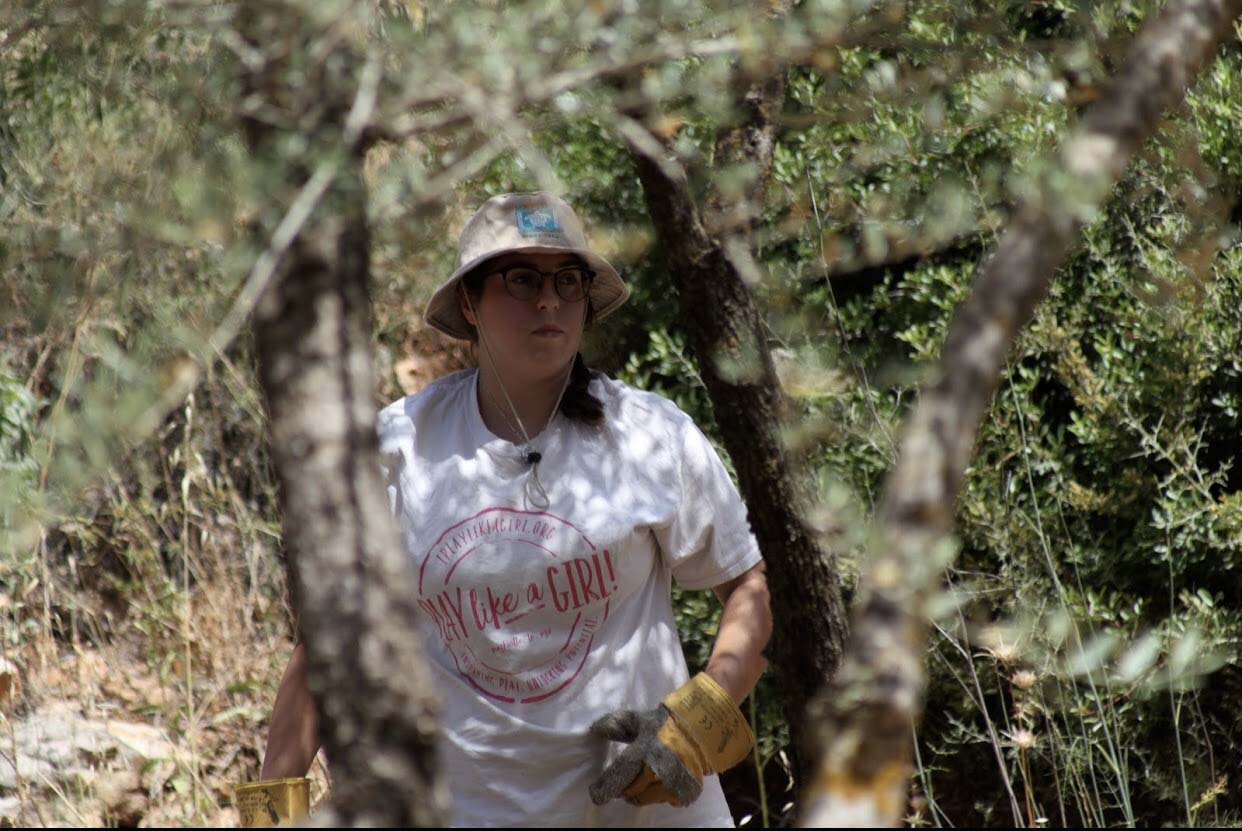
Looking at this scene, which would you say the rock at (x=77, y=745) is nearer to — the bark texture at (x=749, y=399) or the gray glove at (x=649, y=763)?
the gray glove at (x=649, y=763)

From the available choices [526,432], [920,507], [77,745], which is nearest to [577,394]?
[526,432]

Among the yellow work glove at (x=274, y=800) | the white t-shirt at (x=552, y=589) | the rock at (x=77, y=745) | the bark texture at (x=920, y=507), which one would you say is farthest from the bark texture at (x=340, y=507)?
the rock at (x=77, y=745)

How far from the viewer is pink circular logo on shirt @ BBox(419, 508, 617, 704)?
243 centimetres

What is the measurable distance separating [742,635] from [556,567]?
397mm

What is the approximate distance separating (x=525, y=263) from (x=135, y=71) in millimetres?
813

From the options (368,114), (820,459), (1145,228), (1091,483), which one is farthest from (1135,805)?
(368,114)

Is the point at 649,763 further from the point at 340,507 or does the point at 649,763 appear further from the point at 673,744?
the point at 340,507

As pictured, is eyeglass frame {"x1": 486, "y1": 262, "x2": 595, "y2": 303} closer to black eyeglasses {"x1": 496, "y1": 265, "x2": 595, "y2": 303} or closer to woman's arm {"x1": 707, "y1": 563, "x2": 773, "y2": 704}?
black eyeglasses {"x1": 496, "y1": 265, "x2": 595, "y2": 303}

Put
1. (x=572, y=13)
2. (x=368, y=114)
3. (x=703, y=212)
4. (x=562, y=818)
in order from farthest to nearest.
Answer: (x=703, y=212) → (x=562, y=818) → (x=572, y=13) → (x=368, y=114)

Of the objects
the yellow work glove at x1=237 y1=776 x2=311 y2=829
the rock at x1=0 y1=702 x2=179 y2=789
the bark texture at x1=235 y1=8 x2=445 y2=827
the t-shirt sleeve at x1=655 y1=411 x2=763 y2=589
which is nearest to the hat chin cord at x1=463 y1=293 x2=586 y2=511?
the t-shirt sleeve at x1=655 y1=411 x2=763 y2=589

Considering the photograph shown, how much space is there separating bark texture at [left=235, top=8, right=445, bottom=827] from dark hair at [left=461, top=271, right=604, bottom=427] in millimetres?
1271

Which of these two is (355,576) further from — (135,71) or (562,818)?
(135,71)

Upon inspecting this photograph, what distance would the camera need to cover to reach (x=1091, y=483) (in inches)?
158

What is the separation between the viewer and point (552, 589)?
243 cm
